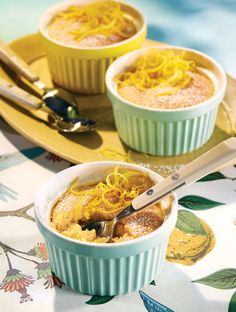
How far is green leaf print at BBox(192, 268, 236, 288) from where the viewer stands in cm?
114

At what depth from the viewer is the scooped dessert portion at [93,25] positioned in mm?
1717

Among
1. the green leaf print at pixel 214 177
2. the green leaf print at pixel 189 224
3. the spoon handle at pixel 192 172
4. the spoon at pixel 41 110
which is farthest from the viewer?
the spoon at pixel 41 110

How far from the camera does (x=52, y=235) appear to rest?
A: 1.06 meters

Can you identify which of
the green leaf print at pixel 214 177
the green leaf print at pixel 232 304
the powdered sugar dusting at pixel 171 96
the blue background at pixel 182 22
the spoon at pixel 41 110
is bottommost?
Result: the blue background at pixel 182 22

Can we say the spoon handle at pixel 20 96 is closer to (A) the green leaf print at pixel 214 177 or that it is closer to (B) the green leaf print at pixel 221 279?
(A) the green leaf print at pixel 214 177

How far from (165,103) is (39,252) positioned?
47 cm

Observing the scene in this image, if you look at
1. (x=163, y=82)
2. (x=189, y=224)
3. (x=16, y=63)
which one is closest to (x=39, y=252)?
(x=189, y=224)

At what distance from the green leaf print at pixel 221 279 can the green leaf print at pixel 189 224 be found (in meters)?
0.11

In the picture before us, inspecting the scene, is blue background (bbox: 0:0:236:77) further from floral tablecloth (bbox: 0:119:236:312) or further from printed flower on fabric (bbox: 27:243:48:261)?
printed flower on fabric (bbox: 27:243:48:261)

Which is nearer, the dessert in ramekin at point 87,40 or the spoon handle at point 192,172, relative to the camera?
the spoon handle at point 192,172

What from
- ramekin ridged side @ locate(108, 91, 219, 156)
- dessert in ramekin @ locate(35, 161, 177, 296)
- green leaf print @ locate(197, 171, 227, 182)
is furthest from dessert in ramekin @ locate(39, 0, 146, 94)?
dessert in ramekin @ locate(35, 161, 177, 296)

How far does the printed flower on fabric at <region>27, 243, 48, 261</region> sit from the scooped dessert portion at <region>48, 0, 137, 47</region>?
2.19 ft

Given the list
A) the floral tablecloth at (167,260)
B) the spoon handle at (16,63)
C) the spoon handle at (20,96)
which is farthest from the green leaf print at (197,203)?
the spoon handle at (16,63)

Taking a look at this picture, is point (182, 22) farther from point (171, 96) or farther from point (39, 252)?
point (39, 252)
